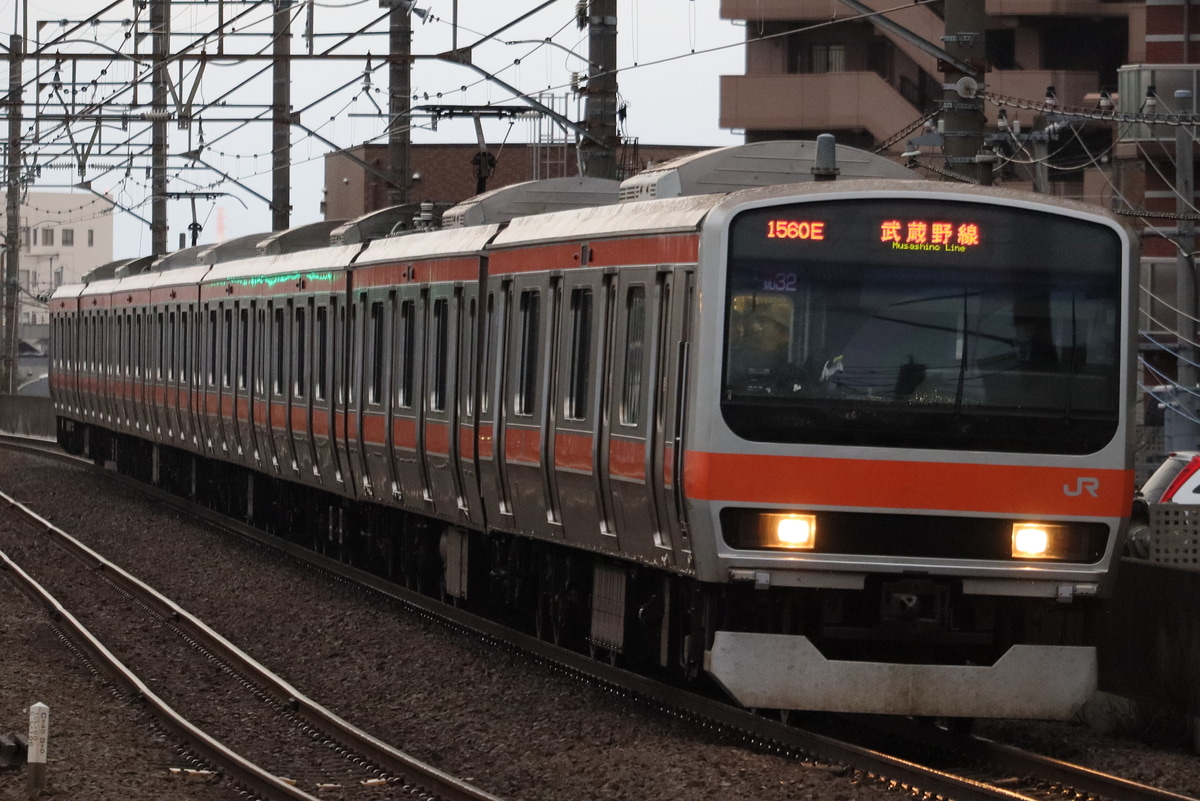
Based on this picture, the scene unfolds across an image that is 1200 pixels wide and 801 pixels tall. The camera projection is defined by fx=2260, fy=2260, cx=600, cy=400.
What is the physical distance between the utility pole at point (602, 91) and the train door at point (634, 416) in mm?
6193

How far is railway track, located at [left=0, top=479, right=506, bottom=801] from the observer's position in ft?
34.1

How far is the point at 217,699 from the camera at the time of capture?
13.3m

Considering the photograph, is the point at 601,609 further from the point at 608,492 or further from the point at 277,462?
the point at 277,462

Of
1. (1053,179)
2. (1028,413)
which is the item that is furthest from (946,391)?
(1053,179)

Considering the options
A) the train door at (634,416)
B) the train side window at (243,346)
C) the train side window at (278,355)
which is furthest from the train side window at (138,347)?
the train door at (634,416)

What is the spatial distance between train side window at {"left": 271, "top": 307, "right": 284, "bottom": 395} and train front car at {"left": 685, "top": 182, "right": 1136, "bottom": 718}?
11483mm

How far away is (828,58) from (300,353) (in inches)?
1272

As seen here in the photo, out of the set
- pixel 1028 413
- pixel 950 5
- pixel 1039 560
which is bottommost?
pixel 1039 560

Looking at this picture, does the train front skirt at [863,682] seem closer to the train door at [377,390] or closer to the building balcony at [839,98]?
the train door at [377,390]

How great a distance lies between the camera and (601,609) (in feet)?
42.3

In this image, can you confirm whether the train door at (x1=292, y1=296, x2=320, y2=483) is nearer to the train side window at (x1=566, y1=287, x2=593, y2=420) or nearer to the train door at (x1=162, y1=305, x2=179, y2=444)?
the train door at (x1=162, y1=305, x2=179, y2=444)

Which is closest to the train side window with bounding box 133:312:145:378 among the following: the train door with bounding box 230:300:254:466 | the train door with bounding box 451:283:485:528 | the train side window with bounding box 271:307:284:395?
the train door with bounding box 230:300:254:466

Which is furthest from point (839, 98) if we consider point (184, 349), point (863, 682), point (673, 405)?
point (863, 682)

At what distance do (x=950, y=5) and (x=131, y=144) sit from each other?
27884mm
